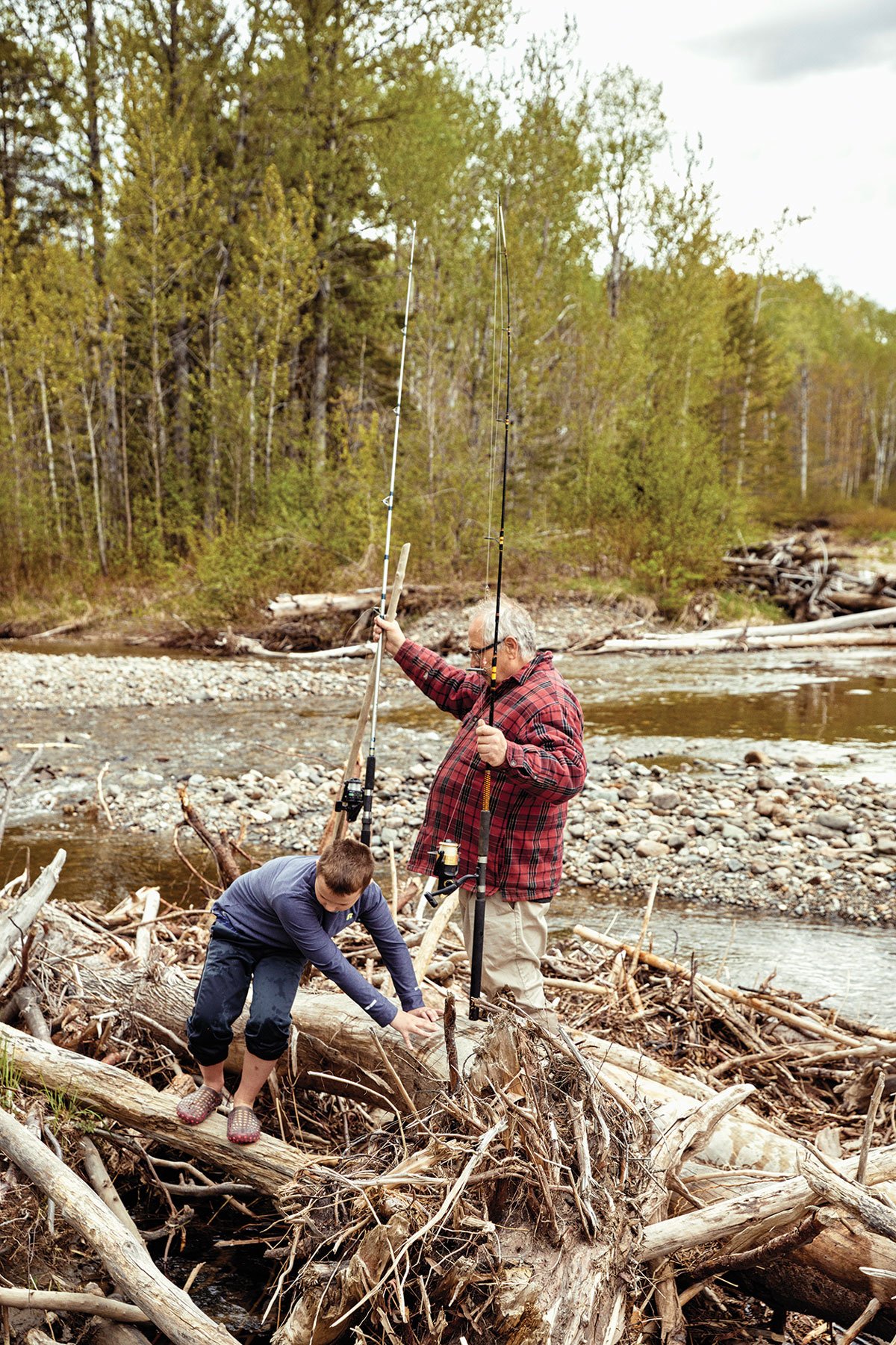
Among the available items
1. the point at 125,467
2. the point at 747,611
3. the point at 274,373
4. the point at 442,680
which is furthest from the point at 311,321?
the point at 442,680

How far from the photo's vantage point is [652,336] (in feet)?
92.3

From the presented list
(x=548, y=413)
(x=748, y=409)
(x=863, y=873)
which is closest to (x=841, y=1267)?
(x=863, y=873)

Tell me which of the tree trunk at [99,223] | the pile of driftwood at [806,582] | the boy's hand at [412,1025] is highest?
the tree trunk at [99,223]

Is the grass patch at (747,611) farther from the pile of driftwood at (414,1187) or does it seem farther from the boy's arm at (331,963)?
the boy's arm at (331,963)

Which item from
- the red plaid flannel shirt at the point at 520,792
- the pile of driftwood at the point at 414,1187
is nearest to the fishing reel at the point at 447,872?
the red plaid flannel shirt at the point at 520,792

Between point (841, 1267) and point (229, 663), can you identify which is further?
point (229, 663)

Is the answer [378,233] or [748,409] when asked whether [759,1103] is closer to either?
[378,233]

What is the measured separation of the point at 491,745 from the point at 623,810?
19.9 ft

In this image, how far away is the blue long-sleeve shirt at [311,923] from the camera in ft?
9.37

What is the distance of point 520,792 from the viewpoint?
353 centimetres

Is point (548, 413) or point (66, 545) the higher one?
point (548, 413)

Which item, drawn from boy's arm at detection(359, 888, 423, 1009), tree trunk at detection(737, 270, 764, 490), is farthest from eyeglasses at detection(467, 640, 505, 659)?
tree trunk at detection(737, 270, 764, 490)

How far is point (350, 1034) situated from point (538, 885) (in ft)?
2.74

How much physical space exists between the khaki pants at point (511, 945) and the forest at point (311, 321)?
16.7 metres
